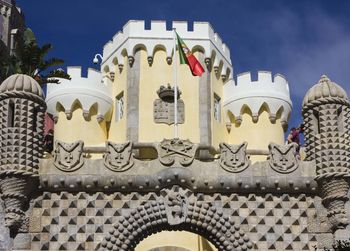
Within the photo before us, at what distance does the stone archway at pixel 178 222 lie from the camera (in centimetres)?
2300

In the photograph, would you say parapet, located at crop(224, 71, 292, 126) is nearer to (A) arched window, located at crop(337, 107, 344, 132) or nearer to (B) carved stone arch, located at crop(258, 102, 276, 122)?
(B) carved stone arch, located at crop(258, 102, 276, 122)

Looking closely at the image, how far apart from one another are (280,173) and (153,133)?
38.0 ft

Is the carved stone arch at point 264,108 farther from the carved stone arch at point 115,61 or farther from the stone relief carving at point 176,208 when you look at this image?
the stone relief carving at point 176,208

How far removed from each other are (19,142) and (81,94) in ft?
42.9

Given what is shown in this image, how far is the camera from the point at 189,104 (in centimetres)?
3547

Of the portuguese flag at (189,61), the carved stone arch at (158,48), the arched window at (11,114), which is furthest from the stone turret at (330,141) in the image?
the carved stone arch at (158,48)

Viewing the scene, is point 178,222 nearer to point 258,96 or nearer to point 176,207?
point 176,207

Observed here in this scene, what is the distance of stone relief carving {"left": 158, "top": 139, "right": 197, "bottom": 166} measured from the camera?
23609mm

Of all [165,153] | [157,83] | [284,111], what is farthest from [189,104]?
[165,153]

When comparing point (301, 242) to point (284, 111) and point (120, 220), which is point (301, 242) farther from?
point (284, 111)

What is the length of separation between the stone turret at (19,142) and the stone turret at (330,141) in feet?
23.2

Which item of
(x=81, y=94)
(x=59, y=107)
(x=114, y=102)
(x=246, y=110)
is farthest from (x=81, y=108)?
(x=246, y=110)

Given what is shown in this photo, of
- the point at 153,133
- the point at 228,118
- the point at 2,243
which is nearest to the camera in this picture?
the point at 2,243

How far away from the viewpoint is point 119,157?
77.7 ft
